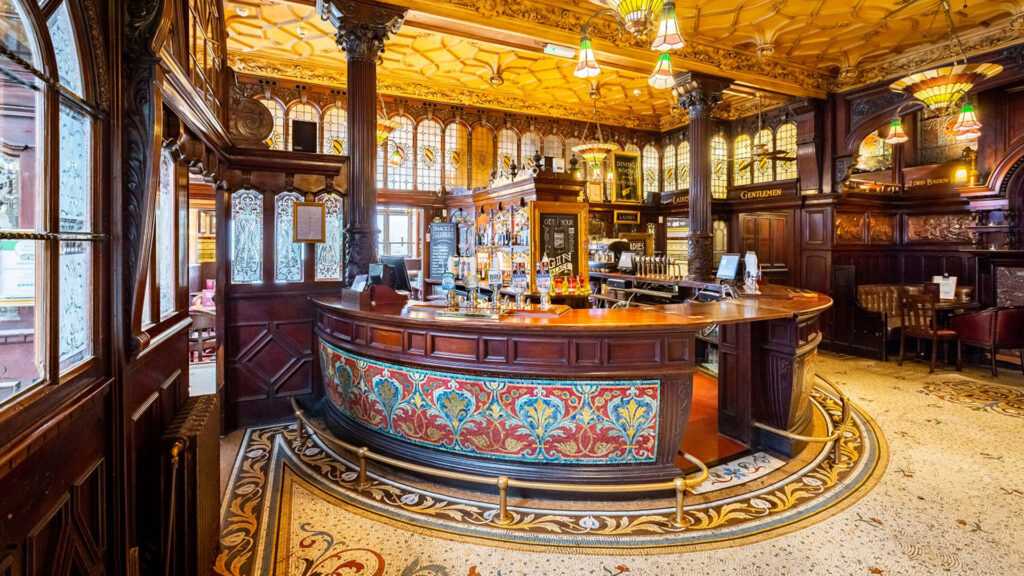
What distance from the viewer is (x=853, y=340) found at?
848cm

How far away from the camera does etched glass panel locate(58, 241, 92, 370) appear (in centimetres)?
159

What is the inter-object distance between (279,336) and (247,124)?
2063mm

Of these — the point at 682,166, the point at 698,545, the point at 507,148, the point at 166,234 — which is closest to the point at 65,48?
the point at 166,234

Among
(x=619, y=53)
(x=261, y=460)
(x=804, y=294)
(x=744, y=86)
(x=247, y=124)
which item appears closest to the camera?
(x=261, y=460)

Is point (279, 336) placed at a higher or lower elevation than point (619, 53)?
lower

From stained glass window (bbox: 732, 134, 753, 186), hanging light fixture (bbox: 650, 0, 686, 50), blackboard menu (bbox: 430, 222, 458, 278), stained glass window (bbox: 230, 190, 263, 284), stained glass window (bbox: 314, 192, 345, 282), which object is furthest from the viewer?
stained glass window (bbox: 732, 134, 753, 186)

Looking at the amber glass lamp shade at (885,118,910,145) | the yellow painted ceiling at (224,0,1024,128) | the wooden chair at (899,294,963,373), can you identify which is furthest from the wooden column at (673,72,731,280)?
the wooden chair at (899,294,963,373)

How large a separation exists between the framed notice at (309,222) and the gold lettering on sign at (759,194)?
8.44 m

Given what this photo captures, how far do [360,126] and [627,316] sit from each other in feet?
10.6

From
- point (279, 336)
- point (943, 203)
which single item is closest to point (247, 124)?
point (279, 336)

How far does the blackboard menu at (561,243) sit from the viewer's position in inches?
287

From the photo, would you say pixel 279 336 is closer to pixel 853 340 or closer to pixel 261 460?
pixel 261 460

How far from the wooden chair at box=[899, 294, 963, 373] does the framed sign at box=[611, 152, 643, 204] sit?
5993mm

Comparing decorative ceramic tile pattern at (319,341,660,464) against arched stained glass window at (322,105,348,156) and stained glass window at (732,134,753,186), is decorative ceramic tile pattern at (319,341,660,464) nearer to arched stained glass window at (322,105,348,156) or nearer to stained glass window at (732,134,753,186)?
arched stained glass window at (322,105,348,156)
